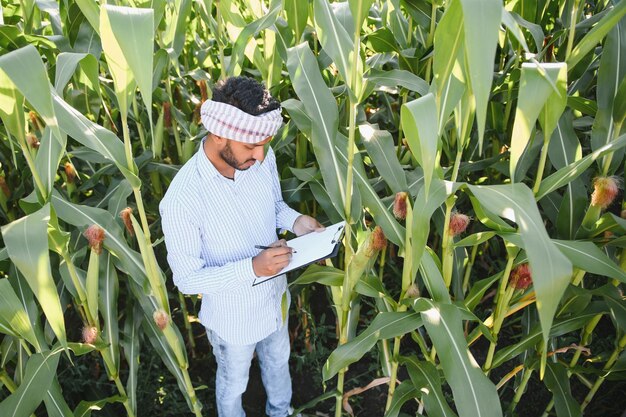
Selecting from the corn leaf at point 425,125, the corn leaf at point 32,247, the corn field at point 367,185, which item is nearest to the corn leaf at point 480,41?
the corn field at point 367,185

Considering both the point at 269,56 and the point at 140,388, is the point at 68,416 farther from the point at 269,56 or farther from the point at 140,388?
the point at 269,56

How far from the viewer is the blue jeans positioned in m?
1.87

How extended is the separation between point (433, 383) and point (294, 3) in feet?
3.85

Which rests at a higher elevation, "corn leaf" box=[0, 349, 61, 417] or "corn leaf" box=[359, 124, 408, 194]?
"corn leaf" box=[359, 124, 408, 194]

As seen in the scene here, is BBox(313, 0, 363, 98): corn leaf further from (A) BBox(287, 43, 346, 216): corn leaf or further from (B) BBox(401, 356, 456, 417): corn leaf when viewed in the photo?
(B) BBox(401, 356, 456, 417): corn leaf

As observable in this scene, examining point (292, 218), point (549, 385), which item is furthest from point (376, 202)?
point (549, 385)

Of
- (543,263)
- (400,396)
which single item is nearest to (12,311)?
(400,396)

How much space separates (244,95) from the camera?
1.50 metres

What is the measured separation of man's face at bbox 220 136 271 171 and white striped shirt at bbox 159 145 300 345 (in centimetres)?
5

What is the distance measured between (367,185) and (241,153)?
1.17 ft

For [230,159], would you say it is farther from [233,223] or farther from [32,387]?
[32,387]

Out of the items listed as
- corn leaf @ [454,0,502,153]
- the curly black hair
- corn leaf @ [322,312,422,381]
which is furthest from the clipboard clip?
corn leaf @ [454,0,502,153]

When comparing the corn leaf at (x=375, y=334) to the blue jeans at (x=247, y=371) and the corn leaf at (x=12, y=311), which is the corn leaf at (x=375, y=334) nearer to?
the blue jeans at (x=247, y=371)

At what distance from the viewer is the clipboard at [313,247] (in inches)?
61.0
